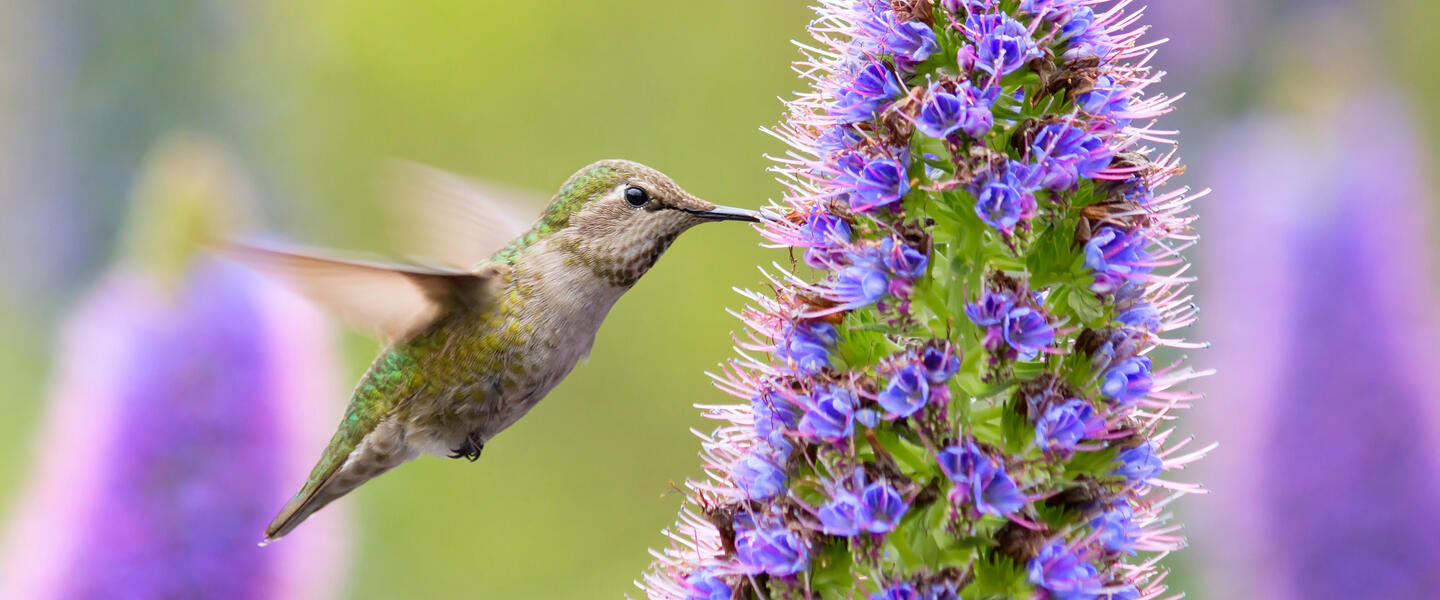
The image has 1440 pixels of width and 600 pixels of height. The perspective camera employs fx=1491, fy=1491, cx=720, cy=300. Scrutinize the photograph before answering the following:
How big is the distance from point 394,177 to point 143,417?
3.48 ft

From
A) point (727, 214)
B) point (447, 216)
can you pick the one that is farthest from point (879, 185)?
point (447, 216)

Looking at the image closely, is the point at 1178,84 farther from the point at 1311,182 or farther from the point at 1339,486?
the point at 1339,486

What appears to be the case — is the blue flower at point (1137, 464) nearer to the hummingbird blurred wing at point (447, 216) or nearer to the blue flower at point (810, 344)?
the blue flower at point (810, 344)

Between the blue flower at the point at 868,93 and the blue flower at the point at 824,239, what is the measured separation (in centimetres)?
13

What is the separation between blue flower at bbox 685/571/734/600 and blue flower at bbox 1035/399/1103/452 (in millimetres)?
420

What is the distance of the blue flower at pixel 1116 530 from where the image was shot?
1.76m

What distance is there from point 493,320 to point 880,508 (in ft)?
4.11

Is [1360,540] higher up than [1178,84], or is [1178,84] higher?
[1178,84]

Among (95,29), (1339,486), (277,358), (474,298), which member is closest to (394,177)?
(474,298)

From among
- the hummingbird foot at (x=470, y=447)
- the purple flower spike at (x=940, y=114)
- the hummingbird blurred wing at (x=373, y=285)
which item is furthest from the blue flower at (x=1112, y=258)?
the hummingbird foot at (x=470, y=447)

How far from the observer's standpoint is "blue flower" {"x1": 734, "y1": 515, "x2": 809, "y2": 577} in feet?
5.71

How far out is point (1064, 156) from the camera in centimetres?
178

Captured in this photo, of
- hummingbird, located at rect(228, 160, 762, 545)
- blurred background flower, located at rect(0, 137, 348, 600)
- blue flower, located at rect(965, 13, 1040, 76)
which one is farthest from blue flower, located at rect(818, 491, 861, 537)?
blurred background flower, located at rect(0, 137, 348, 600)

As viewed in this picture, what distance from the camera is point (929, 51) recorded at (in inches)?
73.9
